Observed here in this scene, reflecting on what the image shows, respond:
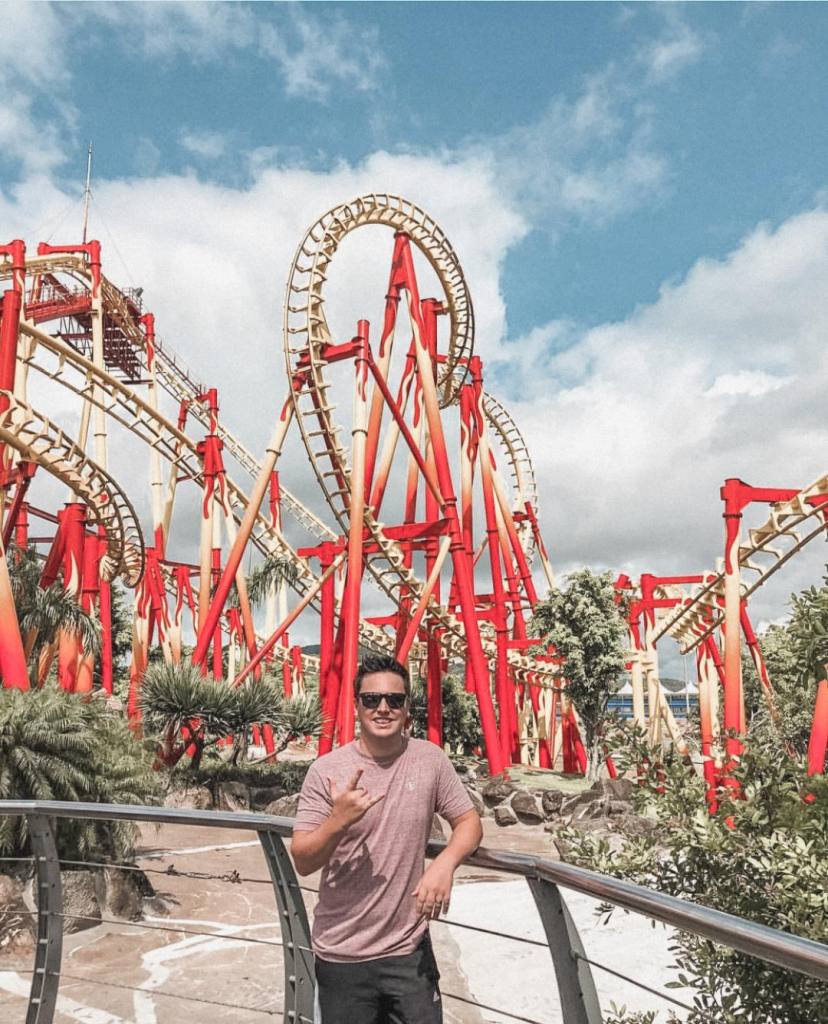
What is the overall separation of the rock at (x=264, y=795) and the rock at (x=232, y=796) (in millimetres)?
126

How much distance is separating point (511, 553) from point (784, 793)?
1864 cm

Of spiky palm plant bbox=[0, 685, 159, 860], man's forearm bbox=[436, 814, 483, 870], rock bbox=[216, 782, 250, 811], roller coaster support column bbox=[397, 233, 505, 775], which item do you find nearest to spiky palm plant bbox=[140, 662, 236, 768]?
rock bbox=[216, 782, 250, 811]

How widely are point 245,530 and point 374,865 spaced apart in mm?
13045

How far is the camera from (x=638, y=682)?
22625mm

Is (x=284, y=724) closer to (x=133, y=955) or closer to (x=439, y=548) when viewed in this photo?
(x=439, y=548)

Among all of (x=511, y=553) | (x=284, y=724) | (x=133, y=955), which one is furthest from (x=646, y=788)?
(x=511, y=553)

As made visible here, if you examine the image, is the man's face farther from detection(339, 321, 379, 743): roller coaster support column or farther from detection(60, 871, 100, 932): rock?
detection(339, 321, 379, 743): roller coaster support column

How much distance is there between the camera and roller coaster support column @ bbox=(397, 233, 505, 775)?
15.7m

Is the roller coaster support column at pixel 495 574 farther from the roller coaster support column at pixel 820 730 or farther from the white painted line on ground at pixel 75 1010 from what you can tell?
the white painted line on ground at pixel 75 1010

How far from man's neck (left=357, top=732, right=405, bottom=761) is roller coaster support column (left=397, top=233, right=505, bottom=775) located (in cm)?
1338

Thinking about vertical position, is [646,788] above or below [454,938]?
above

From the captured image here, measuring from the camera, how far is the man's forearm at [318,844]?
6.40ft

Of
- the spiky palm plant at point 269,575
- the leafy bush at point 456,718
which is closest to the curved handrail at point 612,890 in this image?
the spiky palm plant at point 269,575

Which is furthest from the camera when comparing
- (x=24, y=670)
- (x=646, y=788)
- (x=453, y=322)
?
(x=453, y=322)
